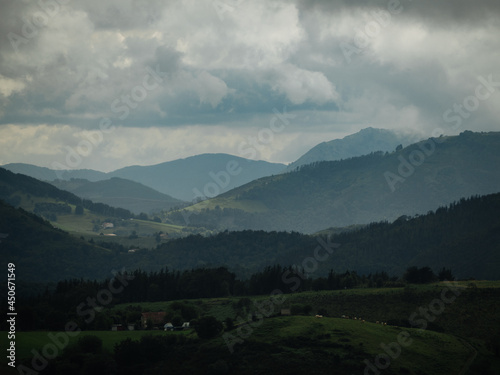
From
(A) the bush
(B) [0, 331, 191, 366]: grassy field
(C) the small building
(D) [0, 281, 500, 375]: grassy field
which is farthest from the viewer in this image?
(C) the small building

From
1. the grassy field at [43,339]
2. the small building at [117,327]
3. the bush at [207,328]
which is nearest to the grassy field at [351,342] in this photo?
the grassy field at [43,339]

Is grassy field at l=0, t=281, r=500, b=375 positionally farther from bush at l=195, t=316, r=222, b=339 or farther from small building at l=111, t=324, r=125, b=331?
small building at l=111, t=324, r=125, b=331

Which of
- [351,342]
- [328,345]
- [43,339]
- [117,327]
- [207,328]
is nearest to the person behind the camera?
[328,345]

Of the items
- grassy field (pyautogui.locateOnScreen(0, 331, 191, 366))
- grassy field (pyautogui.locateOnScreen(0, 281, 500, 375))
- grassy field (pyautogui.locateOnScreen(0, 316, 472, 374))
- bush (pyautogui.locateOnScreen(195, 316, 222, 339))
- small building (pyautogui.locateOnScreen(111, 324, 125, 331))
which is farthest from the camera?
small building (pyautogui.locateOnScreen(111, 324, 125, 331))

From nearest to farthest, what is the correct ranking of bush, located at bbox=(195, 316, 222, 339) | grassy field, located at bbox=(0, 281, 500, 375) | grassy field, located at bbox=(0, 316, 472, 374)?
grassy field, located at bbox=(0, 281, 500, 375) < grassy field, located at bbox=(0, 316, 472, 374) < bush, located at bbox=(195, 316, 222, 339)

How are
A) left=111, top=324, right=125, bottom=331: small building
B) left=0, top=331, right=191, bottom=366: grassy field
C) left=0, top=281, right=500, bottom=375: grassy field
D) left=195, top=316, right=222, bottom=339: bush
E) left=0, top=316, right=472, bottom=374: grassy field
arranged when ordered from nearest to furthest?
left=0, top=281, right=500, bottom=375: grassy field < left=0, top=316, right=472, bottom=374: grassy field < left=0, top=331, right=191, bottom=366: grassy field < left=195, top=316, right=222, bottom=339: bush < left=111, top=324, right=125, bottom=331: small building

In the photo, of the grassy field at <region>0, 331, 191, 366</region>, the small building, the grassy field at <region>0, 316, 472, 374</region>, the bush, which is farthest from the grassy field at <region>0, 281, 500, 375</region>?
the small building

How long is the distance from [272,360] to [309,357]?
302 inches

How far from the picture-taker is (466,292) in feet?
579

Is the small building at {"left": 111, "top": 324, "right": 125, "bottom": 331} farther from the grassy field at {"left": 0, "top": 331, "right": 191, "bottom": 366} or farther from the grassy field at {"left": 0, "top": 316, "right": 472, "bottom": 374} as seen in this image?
the grassy field at {"left": 0, "top": 316, "right": 472, "bottom": 374}

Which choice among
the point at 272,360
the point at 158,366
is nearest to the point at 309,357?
the point at 272,360

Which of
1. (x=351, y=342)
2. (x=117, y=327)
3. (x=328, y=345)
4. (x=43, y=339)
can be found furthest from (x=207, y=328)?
(x=43, y=339)

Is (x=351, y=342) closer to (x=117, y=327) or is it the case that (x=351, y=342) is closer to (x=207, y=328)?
(x=207, y=328)

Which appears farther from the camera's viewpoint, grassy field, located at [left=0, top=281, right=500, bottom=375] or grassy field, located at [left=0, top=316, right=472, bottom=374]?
grassy field, located at [left=0, top=316, right=472, bottom=374]
